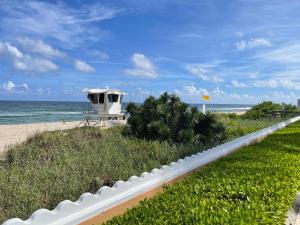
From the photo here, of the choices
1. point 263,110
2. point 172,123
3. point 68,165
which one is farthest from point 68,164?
point 263,110

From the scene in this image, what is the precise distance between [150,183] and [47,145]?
5131 mm

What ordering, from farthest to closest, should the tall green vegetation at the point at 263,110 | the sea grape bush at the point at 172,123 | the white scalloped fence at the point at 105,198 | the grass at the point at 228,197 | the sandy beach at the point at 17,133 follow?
the tall green vegetation at the point at 263,110 → the sandy beach at the point at 17,133 → the sea grape bush at the point at 172,123 → the grass at the point at 228,197 → the white scalloped fence at the point at 105,198

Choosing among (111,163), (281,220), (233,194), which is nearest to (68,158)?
(111,163)

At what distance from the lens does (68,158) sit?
7.54 metres

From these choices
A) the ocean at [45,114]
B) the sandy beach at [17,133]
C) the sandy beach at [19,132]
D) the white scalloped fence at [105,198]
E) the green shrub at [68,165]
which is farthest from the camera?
the ocean at [45,114]

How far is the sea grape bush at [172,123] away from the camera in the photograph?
10094 millimetres

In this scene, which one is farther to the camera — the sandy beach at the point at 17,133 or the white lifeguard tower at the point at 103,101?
the white lifeguard tower at the point at 103,101

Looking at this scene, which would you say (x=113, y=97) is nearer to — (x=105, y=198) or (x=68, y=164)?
(x=68, y=164)

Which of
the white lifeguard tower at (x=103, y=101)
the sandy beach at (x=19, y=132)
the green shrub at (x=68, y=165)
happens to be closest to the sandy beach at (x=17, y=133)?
the sandy beach at (x=19, y=132)

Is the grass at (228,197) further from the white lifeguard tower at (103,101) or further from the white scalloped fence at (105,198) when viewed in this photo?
the white lifeguard tower at (103,101)

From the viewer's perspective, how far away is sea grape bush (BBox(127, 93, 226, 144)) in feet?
33.1

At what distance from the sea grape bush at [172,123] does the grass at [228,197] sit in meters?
3.04

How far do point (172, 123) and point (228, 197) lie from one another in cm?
571

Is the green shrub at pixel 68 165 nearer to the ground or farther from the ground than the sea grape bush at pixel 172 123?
nearer to the ground
